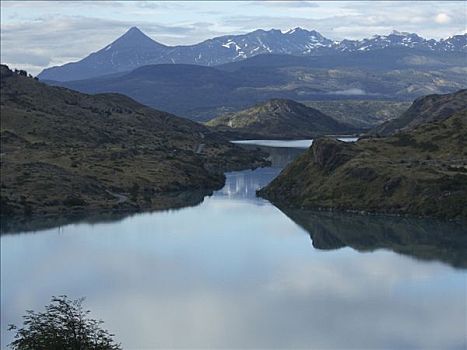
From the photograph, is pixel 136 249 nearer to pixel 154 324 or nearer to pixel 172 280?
pixel 172 280

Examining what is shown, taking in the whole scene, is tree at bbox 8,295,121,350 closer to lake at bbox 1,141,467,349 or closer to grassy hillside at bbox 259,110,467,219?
lake at bbox 1,141,467,349

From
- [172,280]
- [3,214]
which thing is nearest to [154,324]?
[172,280]

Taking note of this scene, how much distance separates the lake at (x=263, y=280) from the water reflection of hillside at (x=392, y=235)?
0.20 meters

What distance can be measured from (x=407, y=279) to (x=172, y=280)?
1155 inches

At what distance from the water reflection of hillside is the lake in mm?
204

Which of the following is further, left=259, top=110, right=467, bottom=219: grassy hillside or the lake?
left=259, top=110, right=467, bottom=219: grassy hillside

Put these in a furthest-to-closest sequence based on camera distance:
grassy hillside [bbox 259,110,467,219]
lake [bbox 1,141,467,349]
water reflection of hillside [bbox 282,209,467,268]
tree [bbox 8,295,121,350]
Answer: grassy hillside [bbox 259,110,467,219] → water reflection of hillside [bbox 282,209,467,268] → lake [bbox 1,141,467,349] → tree [bbox 8,295,121,350]

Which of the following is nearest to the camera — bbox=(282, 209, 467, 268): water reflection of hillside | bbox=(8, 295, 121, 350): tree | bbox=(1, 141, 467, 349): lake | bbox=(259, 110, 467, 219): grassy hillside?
bbox=(8, 295, 121, 350): tree

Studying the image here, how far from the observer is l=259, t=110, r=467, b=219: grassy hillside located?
15675 centimetres

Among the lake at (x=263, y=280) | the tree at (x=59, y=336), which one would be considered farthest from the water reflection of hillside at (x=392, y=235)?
the tree at (x=59, y=336)

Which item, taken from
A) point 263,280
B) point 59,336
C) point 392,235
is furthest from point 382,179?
point 59,336

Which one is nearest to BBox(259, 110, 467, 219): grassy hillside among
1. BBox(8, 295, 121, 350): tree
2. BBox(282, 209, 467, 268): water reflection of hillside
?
BBox(282, 209, 467, 268): water reflection of hillside

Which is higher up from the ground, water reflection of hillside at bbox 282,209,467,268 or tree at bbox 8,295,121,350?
tree at bbox 8,295,121,350

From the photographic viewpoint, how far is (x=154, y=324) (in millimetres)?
86500
